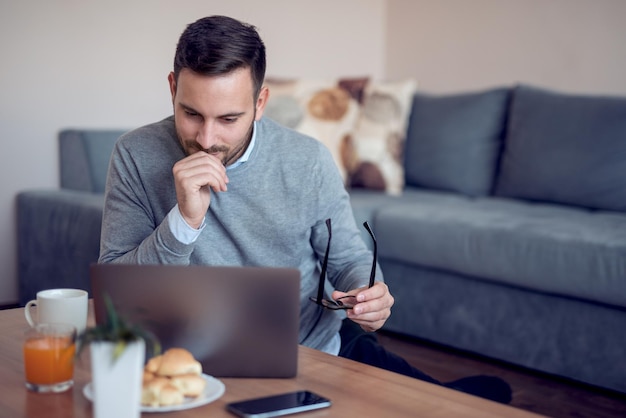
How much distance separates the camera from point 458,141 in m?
3.37

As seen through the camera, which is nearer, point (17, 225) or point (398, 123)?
point (17, 225)

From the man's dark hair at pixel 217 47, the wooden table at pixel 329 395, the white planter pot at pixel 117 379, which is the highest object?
the man's dark hair at pixel 217 47

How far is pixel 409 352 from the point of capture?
272 centimetres

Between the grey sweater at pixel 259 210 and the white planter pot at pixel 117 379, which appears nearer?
the white planter pot at pixel 117 379

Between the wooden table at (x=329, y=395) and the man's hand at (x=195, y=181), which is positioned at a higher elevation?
the man's hand at (x=195, y=181)

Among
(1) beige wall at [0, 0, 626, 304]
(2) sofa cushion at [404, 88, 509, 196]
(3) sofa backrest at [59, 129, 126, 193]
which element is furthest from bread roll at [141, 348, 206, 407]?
(2) sofa cushion at [404, 88, 509, 196]

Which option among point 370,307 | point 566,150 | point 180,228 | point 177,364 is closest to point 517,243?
point 566,150

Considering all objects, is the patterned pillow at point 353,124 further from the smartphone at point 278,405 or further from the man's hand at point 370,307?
the smartphone at point 278,405

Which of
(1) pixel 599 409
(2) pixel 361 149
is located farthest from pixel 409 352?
(2) pixel 361 149

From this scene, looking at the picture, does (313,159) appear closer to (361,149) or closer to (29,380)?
(29,380)

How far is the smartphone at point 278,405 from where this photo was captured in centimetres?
99

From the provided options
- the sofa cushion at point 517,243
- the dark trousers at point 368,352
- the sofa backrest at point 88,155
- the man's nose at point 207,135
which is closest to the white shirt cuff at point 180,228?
the man's nose at point 207,135

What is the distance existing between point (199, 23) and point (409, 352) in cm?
155

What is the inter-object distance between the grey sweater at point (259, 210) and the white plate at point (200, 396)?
0.48 meters
